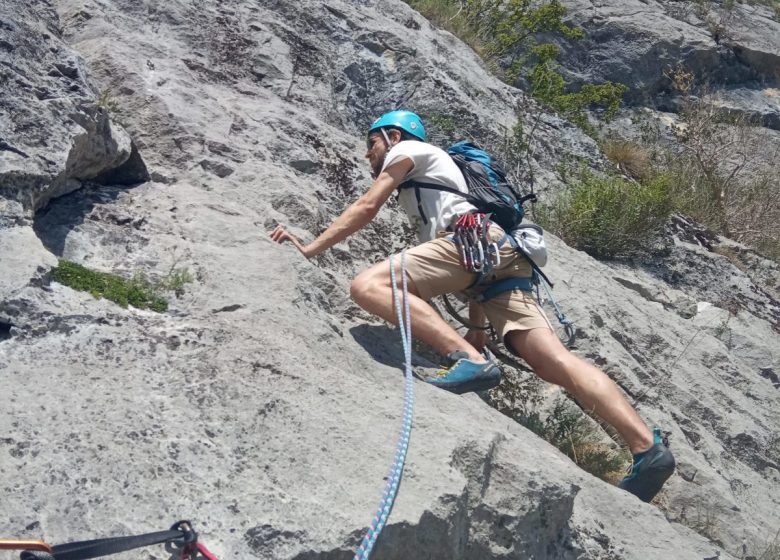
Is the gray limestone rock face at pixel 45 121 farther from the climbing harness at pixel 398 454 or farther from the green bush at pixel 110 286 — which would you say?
the climbing harness at pixel 398 454

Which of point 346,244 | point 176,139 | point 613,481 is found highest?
point 176,139

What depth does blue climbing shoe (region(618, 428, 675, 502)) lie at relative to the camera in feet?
13.9

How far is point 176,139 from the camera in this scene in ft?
17.6

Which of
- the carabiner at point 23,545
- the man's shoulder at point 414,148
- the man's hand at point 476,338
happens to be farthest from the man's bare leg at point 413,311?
the carabiner at point 23,545

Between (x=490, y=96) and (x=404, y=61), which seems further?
(x=490, y=96)

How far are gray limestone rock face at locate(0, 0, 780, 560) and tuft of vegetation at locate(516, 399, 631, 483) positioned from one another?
15.7 inches

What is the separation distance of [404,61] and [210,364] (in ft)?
17.1

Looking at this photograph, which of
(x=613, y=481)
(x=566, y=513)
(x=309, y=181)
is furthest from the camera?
(x=309, y=181)

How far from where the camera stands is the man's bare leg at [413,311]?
14.3 feet

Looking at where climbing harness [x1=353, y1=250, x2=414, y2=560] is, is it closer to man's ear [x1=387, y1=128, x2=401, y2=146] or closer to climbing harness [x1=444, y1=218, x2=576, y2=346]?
climbing harness [x1=444, y1=218, x2=576, y2=346]

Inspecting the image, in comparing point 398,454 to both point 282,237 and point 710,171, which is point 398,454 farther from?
point 710,171

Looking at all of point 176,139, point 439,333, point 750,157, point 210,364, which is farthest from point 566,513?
point 750,157

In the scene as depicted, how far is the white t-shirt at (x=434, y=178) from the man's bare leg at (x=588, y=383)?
0.77m

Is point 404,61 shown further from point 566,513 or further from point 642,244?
point 566,513
